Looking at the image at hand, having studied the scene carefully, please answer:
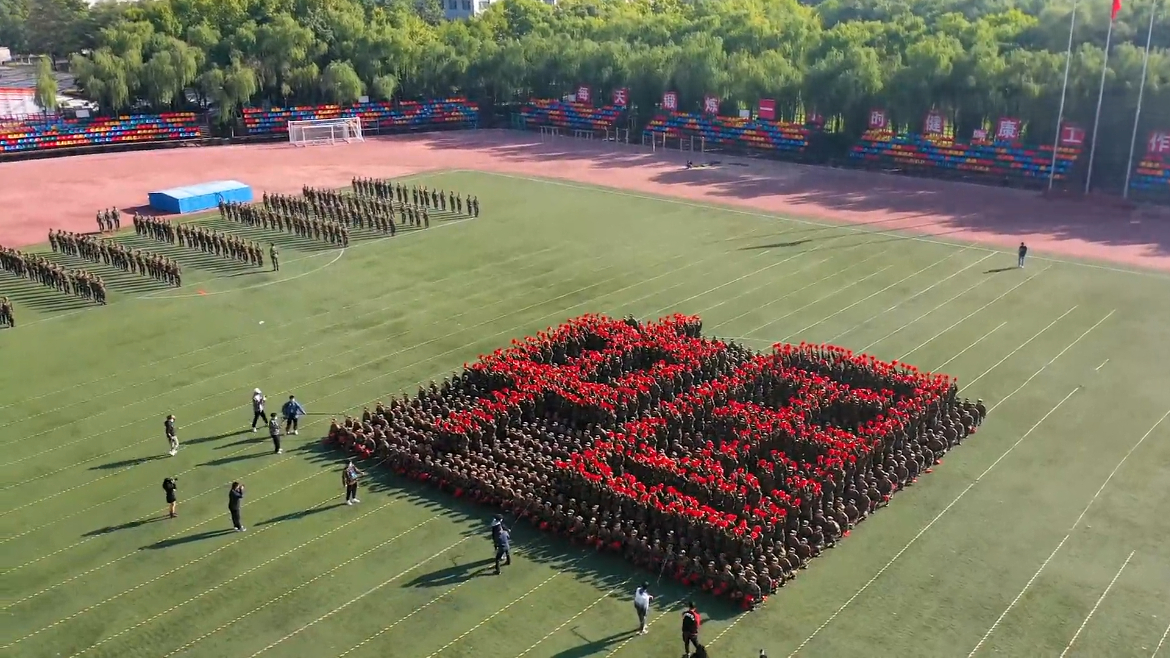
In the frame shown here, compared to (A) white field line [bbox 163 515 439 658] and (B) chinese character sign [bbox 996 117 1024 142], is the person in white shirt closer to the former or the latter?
(A) white field line [bbox 163 515 439 658]

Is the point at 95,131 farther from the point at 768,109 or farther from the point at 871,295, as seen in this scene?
the point at 871,295

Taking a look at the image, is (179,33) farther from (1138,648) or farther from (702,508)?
(1138,648)

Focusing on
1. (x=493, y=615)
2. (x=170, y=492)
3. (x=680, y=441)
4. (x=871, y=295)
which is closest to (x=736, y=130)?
(x=871, y=295)

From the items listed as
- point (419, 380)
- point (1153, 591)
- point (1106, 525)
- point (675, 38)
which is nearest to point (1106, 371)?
point (1106, 525)

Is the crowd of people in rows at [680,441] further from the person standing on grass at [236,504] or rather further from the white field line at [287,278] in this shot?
the white field line at [287,278]

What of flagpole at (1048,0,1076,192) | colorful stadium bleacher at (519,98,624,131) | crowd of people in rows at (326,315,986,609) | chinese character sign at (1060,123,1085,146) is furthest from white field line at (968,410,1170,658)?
colorful stadium bleacher at (519,98,624,131)
